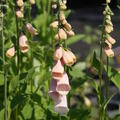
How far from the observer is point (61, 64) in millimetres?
2062

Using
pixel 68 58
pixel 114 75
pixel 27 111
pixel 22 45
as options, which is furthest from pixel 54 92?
pixel 27 111

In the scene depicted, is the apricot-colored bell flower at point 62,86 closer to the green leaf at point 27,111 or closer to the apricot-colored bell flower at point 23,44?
the apricot-colored bell flower at point 23,44

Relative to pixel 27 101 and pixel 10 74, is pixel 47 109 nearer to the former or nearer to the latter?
pixel 27 101

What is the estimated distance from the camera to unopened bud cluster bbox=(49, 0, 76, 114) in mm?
2029

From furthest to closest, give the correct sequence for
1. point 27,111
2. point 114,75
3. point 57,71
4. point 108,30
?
1. point 27,111
2. point 114,75
3. point 108,30
4. point 57,71

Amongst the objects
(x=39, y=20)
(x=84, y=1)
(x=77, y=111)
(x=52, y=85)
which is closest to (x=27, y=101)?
(x=77, y=111)

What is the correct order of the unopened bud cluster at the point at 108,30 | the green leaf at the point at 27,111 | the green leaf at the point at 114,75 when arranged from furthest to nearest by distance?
the green leaf at the point at 27,111, the green leaf at the point at 114,75, the unopened bud cluster at the point at 108,30

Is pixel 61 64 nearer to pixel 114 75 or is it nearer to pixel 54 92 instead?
pixel 54 92


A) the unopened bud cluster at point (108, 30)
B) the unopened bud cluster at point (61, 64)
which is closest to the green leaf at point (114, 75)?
the unopened bud cluster at point (108, 30)

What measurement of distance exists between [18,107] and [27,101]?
8 centimetres

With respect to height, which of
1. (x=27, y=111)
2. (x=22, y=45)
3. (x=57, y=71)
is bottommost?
(x=27, y=111)

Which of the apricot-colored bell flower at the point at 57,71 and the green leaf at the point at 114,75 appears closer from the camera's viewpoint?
the apricot-colored bell flower at the point at 57,71

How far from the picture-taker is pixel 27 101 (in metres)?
2.57

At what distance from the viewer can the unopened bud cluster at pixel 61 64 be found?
203 centimetres
